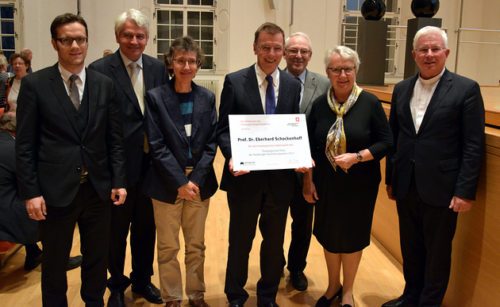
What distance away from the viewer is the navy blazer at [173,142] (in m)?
2.31

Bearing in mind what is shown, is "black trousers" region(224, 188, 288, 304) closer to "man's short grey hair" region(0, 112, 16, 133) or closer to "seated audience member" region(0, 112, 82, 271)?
"seated audience member" region(0, 112, 82, 271)

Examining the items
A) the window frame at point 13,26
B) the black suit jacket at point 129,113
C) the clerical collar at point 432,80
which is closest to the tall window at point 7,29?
the window frame at point 13,26

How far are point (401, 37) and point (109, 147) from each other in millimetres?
8199

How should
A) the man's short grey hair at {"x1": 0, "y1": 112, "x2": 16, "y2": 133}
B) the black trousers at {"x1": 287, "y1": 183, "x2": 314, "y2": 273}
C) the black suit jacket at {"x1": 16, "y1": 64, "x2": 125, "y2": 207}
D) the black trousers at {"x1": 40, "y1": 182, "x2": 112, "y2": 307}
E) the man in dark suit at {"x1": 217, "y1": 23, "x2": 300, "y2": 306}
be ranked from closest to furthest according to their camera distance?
1. the black suit jacket at {"x1": 16, "y1": 64, "x2": 125, "y2": 207}
2. the black trousers at {"x1": 40, "y1": 182, "x2": 112, "y2": 307}
3. the man in dark suit at {"x1": 217, "y1": 23, "x2": 300, "y2": 306}
4. the black trousers at {"x1": 287, "y1": 183, "x2": 314, "y2": 273}
5. the man's short grey hair at {"x1": 0, "y1": 112, "x2": 16, "y2": 133}

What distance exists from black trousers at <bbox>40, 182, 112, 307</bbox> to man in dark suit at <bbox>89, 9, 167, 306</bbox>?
238mm

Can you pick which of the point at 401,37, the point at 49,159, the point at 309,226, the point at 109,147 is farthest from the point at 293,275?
the point at 401,37

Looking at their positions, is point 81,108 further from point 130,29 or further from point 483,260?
point 483,260

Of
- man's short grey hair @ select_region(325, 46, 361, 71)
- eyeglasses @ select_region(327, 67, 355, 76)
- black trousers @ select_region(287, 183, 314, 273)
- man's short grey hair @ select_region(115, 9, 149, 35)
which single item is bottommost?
black trousers @ select_region(287, 183, 314, 273)

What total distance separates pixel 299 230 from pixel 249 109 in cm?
103

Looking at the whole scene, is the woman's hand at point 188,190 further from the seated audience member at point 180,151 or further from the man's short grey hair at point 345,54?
the man's short grey hair at point 345,54

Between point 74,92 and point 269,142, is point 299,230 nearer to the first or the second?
point 269,142

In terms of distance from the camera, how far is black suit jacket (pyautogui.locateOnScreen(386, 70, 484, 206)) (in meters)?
2.24

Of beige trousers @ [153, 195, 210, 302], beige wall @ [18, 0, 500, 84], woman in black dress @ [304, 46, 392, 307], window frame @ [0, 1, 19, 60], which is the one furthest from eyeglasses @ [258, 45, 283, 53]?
window frame @ [0, 1, 19, 60]

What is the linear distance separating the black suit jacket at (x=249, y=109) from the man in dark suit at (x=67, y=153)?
20.9 inches
